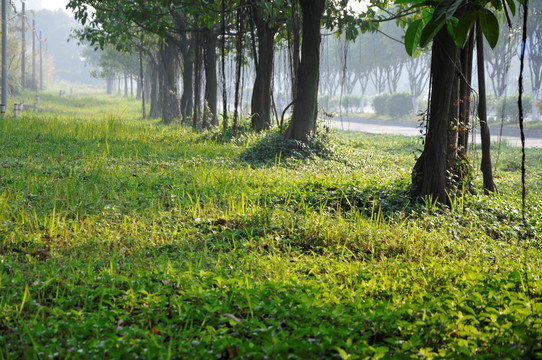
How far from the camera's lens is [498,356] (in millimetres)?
2475

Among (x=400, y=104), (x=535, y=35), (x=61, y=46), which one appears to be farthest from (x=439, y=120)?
(x=61, y=46)

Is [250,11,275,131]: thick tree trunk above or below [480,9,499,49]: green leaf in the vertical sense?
above

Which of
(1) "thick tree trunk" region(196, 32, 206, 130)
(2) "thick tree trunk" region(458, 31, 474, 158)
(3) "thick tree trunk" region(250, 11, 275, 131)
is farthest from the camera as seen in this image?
(1) "thick tree trunk" region(196, 32, 206, 130)

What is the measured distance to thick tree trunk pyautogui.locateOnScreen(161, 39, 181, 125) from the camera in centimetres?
2028

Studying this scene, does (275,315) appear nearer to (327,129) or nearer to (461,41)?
(461,41)

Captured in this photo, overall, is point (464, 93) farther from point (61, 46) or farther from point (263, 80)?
point (61, 46)

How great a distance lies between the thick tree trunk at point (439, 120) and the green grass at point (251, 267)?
0.29m

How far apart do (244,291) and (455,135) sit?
14.2 feet

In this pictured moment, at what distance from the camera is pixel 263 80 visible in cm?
1285

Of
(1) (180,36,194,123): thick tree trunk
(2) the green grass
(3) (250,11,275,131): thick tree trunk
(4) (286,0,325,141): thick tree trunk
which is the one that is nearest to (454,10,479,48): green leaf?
(2) the green grass

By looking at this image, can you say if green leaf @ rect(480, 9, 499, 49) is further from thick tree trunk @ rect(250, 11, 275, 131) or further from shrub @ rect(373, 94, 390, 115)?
shrub @ rect(373, 94, 390, 115)

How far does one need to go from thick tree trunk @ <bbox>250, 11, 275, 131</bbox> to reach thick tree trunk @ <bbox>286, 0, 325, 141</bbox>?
234cm

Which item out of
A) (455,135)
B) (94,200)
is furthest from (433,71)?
(94,200)

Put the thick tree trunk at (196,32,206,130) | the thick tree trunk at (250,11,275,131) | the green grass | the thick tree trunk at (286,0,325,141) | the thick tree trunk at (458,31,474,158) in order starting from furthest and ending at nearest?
the thick tree trunk at (196,32,206,130) → the thick tree trunk at (250,11,275,131) → the thick tree trunk at (286,0,325,141) → the thick tree trunk at (458,31,474,158) → the green grass
